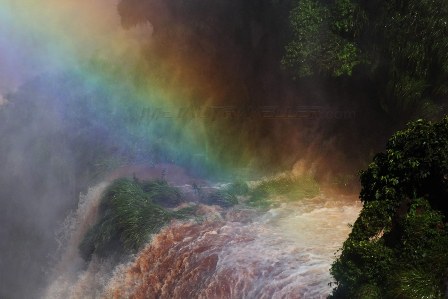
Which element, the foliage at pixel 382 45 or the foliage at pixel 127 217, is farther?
the foliage at pixel 127 217

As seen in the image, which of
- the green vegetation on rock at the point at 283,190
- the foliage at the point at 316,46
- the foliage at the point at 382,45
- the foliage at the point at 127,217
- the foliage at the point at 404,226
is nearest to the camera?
the foliage at the point at 404,226

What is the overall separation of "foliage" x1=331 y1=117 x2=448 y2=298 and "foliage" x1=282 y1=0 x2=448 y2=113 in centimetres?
611

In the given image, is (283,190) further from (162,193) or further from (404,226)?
(404,226)

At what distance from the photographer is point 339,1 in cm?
1611

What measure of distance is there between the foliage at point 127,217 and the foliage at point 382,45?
→ 7219 mm

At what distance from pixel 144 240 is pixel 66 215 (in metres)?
8.95

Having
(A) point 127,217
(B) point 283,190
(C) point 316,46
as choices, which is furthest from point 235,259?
(C) point 316,46

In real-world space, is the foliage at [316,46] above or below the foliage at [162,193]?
above

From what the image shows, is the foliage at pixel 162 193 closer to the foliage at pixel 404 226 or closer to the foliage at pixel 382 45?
the foliage at pixel 382 45

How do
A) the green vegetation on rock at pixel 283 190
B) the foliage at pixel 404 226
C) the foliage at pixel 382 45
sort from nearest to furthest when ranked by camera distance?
the foliage at pixel 404 226
the foliage at pixel 382 45
the green vegetation on rock at pixel 283 190

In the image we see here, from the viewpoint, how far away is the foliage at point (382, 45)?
1434 cm

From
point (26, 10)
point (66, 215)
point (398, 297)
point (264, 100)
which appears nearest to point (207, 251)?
point (398, 297)

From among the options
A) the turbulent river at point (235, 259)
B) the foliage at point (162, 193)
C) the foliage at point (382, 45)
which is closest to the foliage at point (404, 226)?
the turbulent river at point (235, 259)

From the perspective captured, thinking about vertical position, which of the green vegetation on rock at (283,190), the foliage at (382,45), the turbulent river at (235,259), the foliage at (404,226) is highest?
the foliage at (382,45)
